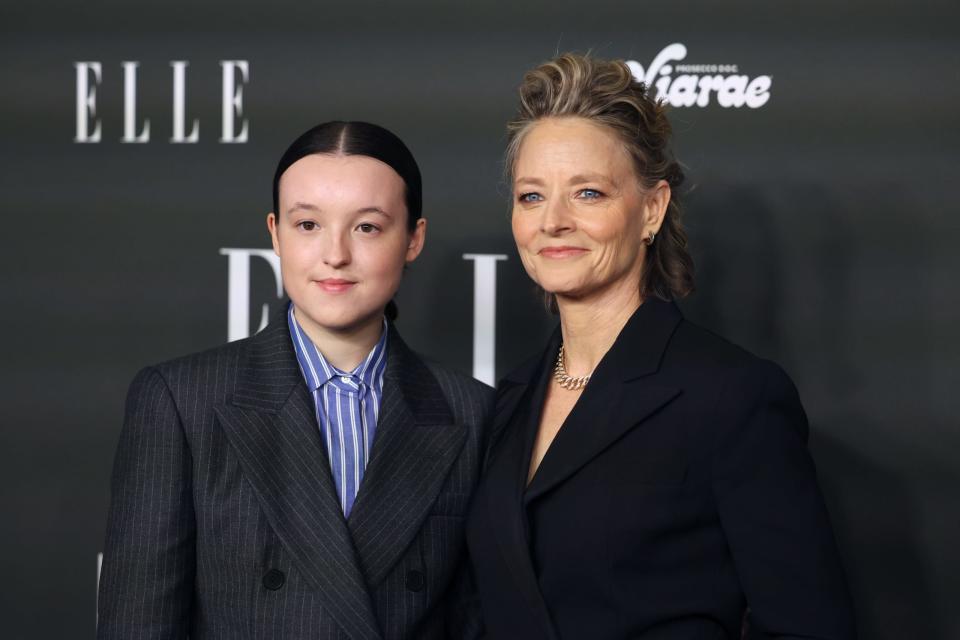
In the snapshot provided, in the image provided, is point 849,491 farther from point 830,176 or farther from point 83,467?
point 83,467

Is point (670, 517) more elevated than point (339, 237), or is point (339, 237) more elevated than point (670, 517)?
point (339, 237)

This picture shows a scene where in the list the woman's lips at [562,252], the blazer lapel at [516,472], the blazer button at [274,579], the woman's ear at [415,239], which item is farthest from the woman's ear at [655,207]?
the blazer button at [274,579]

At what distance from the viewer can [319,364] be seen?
72.2 inches

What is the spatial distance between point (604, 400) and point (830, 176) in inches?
41.6

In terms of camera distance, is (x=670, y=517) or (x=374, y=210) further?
(x=374, y=210)

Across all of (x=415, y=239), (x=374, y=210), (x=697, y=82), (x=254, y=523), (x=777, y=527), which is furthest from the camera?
(x=697, y=82)

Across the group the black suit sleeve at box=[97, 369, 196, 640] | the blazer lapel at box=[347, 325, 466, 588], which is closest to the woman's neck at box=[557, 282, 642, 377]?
the blazer lapel at box=[347, 325, 466, 588]

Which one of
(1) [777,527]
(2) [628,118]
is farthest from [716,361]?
(2) [628,118]

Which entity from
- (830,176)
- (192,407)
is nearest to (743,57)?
(830,176)

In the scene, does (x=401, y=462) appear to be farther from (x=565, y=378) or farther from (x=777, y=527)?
(x=777, y=527)

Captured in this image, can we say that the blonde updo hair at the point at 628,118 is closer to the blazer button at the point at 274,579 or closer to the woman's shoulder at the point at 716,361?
the woman's shoulder at the point at 716,361

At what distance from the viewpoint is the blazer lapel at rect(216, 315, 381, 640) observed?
1673 millimetres

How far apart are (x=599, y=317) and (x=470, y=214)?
2.67ft

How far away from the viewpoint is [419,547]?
1.80 metres
